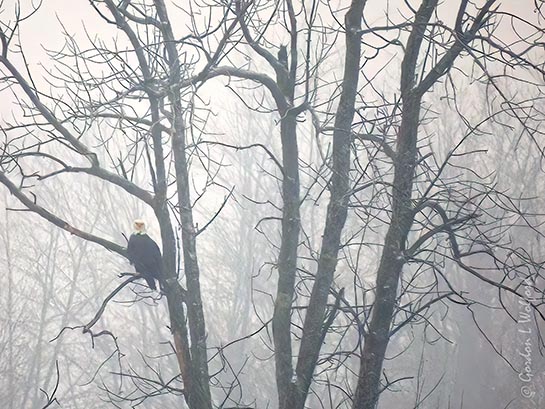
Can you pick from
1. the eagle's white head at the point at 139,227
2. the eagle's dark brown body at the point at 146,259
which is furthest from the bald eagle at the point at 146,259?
the eagle's white head at the point at 139,227

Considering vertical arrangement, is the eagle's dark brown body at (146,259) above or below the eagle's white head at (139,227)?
below

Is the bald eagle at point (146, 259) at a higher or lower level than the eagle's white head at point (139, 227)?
lower

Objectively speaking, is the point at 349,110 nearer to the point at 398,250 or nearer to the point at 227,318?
the point at 398,250

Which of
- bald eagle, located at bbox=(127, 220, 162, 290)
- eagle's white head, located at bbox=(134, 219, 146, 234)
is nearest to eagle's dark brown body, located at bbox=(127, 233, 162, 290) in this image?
bald eagle, located at bbox=(127, 220, 162, 290)

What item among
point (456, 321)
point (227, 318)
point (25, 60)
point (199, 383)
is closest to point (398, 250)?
point (199, 383)

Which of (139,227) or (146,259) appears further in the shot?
(139,227)

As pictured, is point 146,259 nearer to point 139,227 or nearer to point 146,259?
point 146,259

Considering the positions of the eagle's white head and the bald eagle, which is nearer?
the bald eagle

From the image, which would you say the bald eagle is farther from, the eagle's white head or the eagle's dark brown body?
the eagle's white head

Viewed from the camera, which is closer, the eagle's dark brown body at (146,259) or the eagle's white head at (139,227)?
the eagle's dark brown body at (146,259)

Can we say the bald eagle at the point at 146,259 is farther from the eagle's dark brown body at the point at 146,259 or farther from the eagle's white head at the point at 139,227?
the eagle's white head at the point at 139,227

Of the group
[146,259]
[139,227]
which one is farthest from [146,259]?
[139,227]

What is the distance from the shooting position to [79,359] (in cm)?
1966

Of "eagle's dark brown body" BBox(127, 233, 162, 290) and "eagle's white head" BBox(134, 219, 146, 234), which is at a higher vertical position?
"eagle's white head" BBox(134, 219, 146, 234)
